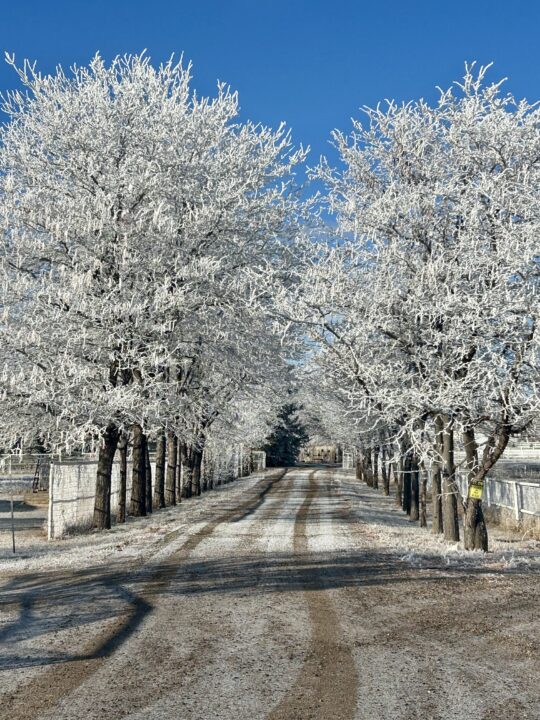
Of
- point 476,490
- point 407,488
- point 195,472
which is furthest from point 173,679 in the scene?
point 195,472

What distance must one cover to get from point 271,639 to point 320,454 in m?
120

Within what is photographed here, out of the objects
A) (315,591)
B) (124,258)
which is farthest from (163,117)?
(315,591)

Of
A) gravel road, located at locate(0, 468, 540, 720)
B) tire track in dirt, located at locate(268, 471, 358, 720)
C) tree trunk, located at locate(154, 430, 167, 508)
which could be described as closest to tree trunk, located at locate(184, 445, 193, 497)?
tree trunk, located at locate(154, 430, 167, 508)

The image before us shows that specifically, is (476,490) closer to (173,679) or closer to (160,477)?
(173,679)

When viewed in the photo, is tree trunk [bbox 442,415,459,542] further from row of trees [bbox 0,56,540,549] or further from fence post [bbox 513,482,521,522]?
fence post [bbox 513,482,521,522]

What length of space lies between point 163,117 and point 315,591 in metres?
13.8

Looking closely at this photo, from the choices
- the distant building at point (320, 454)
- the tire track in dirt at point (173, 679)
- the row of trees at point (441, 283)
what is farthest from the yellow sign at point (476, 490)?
the distant building at point (320, 454)

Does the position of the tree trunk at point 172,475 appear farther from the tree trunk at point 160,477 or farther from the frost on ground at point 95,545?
the frost on ground at point 95,545

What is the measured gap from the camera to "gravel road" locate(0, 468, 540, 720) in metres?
5.95

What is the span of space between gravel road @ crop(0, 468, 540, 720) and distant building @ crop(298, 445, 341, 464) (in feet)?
343

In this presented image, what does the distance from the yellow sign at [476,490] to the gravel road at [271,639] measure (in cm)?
147

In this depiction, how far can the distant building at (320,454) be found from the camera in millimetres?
118000

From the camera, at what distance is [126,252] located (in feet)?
56.6

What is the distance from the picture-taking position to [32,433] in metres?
18.0
